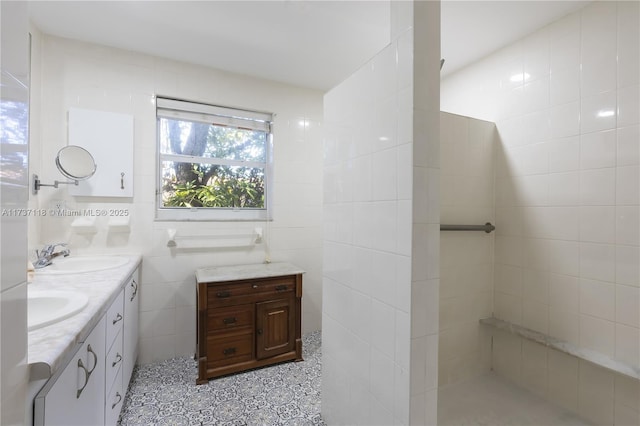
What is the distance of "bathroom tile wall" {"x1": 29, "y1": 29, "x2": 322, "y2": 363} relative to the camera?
203 cm

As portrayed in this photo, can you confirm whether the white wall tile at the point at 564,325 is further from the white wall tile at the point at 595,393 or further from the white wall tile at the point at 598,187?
the white wall tile at the point at 598,187

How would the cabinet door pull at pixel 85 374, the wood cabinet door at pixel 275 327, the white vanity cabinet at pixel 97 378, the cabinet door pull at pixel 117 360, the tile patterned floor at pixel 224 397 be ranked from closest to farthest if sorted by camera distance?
Answer: 1. the white vanity cabinet at pixel 97 378
2. the cabinet door pull at pixel 85 374
3. the cabinet door pull at pixel 117 360
4. the tile patterned floor at pixel 224 397
5. the wood cabinet door at pixel 275 327

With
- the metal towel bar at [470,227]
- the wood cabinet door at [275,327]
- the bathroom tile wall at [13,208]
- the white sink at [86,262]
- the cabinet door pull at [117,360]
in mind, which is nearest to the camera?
the bathroom tile wall at [13,208]

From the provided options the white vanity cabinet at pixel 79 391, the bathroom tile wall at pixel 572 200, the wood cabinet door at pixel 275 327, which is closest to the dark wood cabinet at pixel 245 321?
the wood cabinet door at pixel 275 327

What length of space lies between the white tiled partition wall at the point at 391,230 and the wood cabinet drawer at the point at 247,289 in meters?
0.85

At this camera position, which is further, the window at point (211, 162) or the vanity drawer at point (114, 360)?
the window at point (211, 162)

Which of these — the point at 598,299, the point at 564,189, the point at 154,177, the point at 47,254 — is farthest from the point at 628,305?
the point at 47,254

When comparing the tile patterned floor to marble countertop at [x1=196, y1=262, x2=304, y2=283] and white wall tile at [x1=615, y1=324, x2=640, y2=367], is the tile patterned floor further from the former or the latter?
white wall tile at [x1=615, y1=324, x2=640, y2=367]

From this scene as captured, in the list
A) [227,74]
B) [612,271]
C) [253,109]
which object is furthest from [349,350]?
[227,74]

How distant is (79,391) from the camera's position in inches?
37.5

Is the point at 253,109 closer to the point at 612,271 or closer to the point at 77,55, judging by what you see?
the point at 77,55

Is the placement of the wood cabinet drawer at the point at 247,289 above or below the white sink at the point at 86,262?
below

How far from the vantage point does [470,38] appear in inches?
79.4

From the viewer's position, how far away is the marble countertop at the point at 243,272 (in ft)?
6.85
